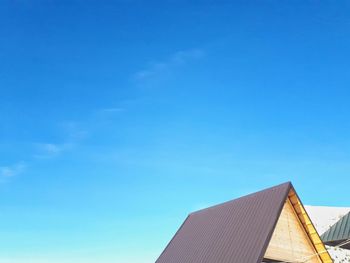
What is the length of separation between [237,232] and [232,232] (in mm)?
419

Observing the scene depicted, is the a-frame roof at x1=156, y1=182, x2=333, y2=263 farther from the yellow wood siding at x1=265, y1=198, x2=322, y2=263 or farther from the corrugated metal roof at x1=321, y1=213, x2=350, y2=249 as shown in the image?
the corrugated metal roof at x1=321, y1=213, x2=350, y2=249

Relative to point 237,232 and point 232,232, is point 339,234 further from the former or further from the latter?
point 232,232

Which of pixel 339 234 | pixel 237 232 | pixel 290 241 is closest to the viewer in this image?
pixel 339 234

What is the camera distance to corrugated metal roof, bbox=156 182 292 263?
18312mm

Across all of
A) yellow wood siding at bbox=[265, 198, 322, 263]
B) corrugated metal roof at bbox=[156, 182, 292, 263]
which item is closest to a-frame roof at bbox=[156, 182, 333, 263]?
corrugated metal roof at bbox=[156, 182, 292, 263]

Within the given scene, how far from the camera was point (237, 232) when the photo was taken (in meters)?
20.2

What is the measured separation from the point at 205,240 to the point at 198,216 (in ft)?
14.3

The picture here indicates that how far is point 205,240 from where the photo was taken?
863 inches

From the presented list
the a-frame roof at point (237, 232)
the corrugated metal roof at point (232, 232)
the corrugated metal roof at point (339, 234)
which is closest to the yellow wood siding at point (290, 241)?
the a-frame roof at point (237, 232)

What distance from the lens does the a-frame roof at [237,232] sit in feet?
60.2

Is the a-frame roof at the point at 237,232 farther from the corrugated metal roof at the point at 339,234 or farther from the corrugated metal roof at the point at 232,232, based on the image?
the corrugated metal roof at the point at 339,234

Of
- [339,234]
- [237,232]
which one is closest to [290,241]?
[237,232]

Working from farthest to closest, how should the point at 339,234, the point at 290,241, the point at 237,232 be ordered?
the point at 290,241
the point at 237,232
the point at 339,234

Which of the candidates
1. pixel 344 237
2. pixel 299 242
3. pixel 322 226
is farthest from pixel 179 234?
pixel 322 226
